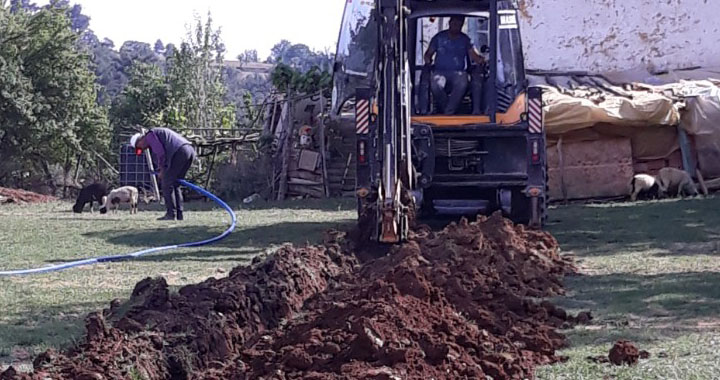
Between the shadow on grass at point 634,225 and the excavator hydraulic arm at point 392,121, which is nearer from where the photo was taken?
the excavator hydraulic arm at point 392,121

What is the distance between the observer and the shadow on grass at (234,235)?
47.4 feet

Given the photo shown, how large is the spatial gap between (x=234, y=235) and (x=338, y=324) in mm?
8936

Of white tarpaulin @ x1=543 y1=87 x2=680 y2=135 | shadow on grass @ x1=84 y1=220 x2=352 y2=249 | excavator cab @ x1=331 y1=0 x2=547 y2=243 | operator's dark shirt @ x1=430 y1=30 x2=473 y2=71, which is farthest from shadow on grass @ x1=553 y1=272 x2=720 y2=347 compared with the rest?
white tarpaulin @ x1=543 y1=87 x2=680 y2=135

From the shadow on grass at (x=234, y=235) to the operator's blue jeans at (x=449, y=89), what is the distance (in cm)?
239

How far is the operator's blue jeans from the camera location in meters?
14.6

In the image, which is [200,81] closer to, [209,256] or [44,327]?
[209,256]

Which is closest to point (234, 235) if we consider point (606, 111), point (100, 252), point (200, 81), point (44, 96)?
point (100, 252)

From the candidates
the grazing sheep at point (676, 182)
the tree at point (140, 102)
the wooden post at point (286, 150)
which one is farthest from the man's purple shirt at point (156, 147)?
the tree at point (140, 102)

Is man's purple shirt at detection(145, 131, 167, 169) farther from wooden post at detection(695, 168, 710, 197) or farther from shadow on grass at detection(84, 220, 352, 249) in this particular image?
wooden post at detection(695, 168, 710, 197)

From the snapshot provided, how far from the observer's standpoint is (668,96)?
2214cm

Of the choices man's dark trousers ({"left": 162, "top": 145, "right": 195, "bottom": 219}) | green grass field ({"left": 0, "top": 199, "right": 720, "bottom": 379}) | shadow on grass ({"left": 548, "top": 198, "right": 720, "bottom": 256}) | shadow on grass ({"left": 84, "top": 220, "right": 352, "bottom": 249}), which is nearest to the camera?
green grass field ({"left": 0, "top": 199, "right": 720, "bottom": 379})

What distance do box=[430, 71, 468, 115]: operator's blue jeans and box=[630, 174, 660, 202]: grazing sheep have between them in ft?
24.6

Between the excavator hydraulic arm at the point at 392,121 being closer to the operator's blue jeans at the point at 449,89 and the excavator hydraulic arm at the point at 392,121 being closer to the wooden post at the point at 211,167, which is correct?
the operator's blue jeans at the point at 449,89

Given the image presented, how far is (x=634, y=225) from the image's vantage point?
51.5ft
